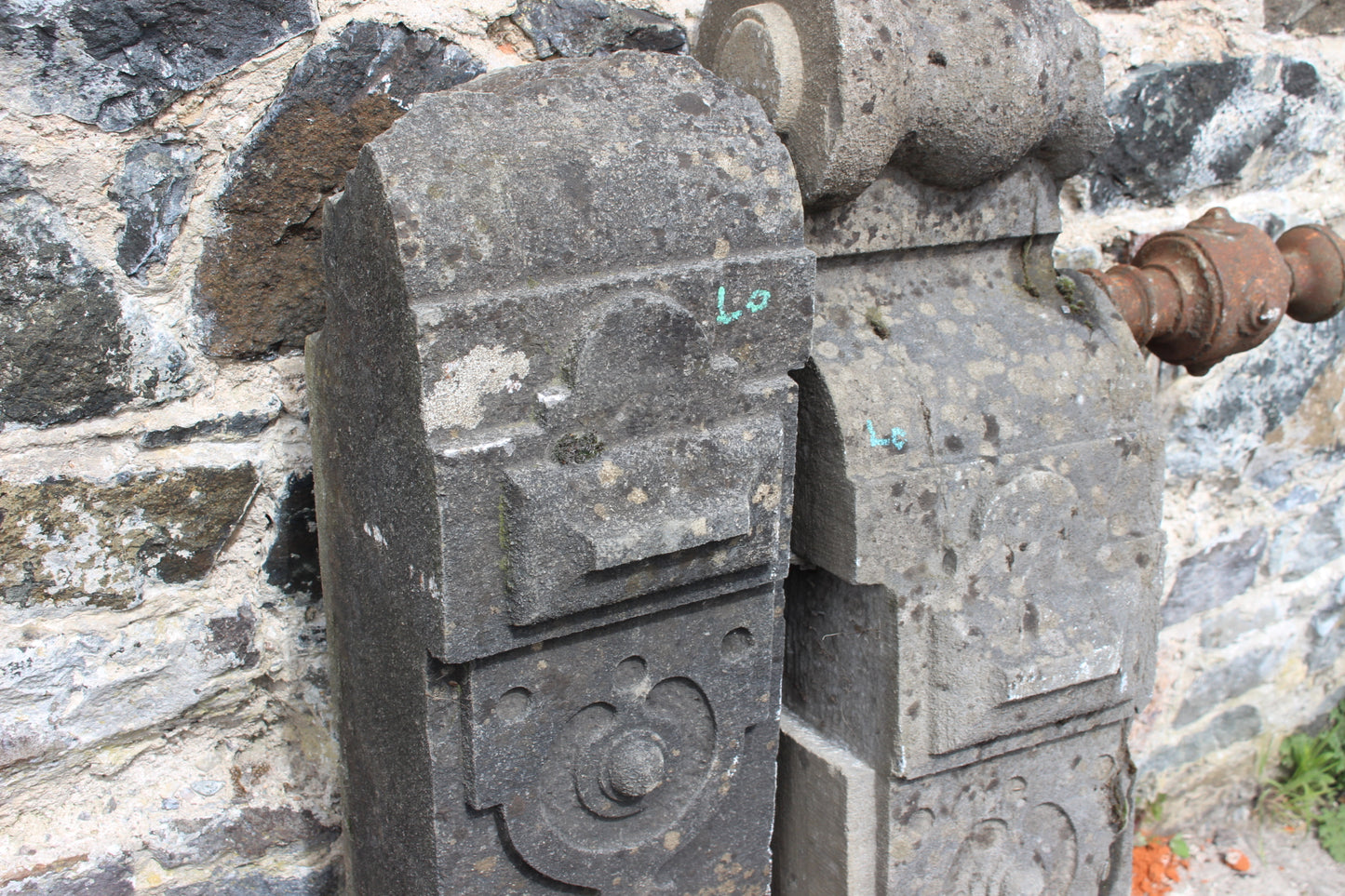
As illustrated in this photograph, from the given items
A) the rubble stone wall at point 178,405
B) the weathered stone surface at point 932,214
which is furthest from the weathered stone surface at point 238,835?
the weathered stone surface at point 932,214

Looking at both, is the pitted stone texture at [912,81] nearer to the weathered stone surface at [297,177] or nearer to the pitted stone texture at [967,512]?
the pitted stone texture at [967,512]

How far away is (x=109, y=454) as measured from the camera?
1.22 metres

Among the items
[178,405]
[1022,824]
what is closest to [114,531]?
[178,405]

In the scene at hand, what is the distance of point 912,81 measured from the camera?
124cm

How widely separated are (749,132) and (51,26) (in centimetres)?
70

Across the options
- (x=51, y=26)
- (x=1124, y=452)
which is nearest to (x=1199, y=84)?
(x=1124, y=452)

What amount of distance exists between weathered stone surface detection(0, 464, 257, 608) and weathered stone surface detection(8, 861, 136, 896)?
349 mm

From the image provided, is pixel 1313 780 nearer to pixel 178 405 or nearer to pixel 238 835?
pixel 238 835

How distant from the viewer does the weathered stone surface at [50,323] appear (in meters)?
1.11

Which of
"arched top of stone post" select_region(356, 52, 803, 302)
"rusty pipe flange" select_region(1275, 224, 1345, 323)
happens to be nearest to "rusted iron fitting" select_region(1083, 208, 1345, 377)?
"rusty pipe flange" select_region(1275, 224, 1345, 323)

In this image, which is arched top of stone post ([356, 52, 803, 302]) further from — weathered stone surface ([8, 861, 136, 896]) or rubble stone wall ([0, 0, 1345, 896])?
weathered stone surface ([8, 861, 136, 896])

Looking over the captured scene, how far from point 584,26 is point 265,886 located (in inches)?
47.0

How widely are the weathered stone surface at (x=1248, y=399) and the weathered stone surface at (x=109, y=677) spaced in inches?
69.2

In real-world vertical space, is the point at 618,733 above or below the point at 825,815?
above
